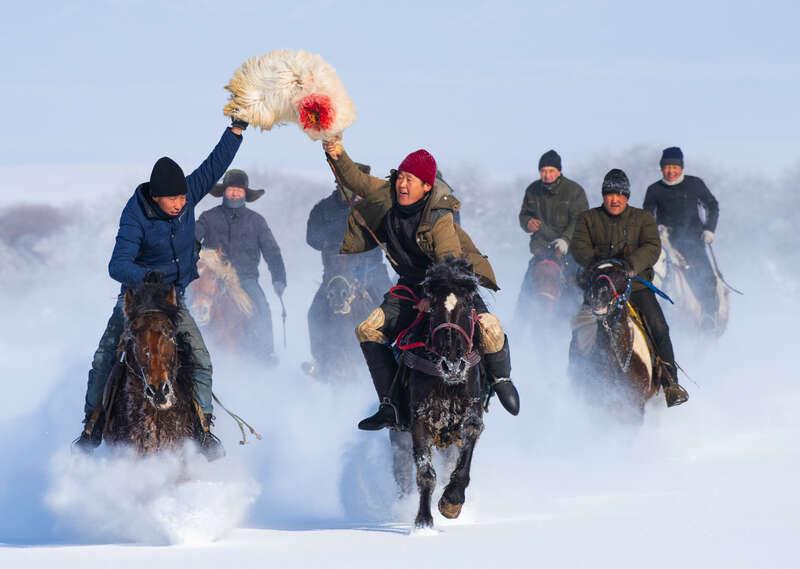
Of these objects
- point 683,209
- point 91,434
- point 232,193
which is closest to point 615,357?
point 91,434

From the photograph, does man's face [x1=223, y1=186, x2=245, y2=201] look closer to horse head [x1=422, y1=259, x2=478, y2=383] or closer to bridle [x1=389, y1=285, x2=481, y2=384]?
bridle [x1=389, y1=285, x2=481, y2=384]

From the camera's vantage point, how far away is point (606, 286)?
15.1 meters

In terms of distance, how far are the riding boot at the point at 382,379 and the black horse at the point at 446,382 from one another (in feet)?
0.97

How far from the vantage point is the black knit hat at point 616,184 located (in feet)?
53.1

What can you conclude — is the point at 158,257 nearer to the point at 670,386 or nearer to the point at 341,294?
the point at 670,386

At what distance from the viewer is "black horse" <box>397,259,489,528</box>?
11.6 m

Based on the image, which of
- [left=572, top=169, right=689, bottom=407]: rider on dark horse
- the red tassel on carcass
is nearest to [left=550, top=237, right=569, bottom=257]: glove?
[left=572, top=169, right=689, bottom=407]: rider on dark horse

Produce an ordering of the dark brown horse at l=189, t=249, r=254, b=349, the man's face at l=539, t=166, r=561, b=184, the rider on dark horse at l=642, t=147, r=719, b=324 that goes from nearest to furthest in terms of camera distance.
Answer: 1. the dark brown horse at l=189, t=249, r=254, b=349
2. the rider on dark horse at l=642, t=147, r=719, b=324
3. the man's face at l=539, t=166, r=561, b=184

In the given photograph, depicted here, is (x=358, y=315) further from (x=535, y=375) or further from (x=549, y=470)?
(x=549, y=470)

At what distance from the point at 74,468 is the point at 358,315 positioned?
26.9ft

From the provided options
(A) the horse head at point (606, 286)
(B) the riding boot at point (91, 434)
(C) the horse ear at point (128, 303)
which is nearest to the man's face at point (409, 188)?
(C) the horse ear at point (128, 303)

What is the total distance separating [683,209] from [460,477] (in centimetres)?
1023

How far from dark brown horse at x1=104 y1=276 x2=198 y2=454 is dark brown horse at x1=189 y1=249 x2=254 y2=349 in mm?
8389

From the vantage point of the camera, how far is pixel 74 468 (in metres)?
12.5
